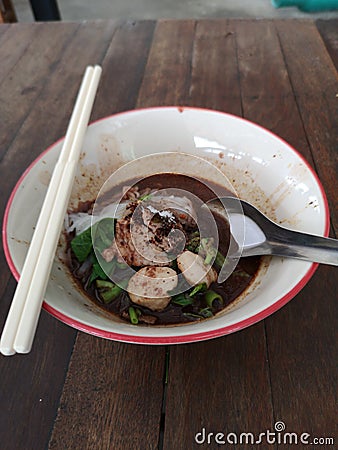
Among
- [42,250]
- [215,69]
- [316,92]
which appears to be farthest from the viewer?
[215,69]

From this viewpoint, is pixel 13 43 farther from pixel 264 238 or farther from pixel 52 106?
pixel 264 238

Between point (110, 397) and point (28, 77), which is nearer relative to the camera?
point (110, 397)

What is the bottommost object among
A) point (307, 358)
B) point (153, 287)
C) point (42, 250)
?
point (307, 358)

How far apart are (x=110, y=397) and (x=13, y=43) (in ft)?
4.20

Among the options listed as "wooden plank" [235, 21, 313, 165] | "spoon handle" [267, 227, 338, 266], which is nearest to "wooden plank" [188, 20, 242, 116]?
"wooden plank" [235, 21, 313, 165]

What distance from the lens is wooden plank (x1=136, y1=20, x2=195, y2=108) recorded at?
1.18 metres

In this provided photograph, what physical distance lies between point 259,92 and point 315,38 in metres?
0.37

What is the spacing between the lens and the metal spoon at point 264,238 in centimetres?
61

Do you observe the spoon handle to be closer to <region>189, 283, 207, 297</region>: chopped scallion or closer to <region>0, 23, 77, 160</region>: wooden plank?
<region>189, 283, 207, 297</region>: chopped scallion

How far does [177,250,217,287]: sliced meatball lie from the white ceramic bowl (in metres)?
0.06

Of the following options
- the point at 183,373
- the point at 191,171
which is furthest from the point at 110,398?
the point at 191,171

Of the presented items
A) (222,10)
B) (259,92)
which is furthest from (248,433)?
(222,10)

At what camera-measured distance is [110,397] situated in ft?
1.98

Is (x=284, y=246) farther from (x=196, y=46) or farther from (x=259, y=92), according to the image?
(x=196, y=46)
